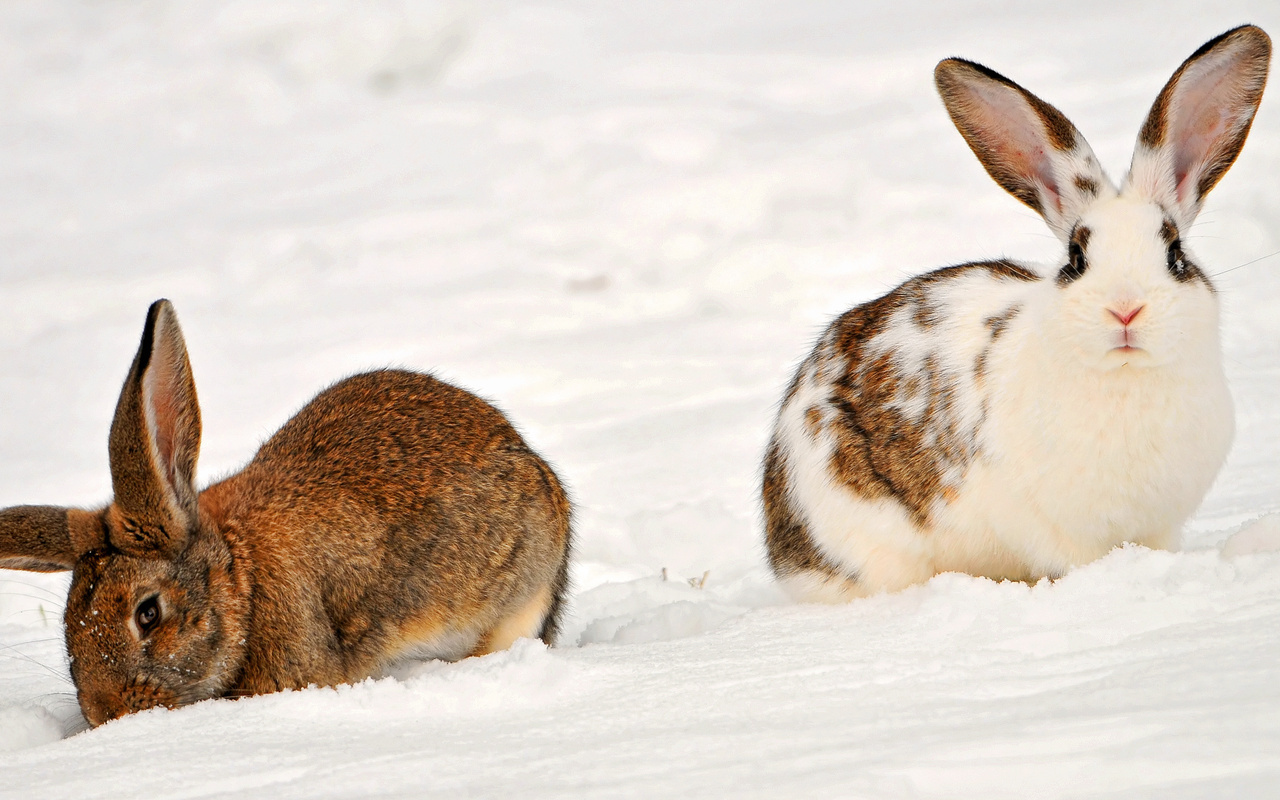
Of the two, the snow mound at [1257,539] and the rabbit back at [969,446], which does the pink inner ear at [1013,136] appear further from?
the snow mound at [1257,539]

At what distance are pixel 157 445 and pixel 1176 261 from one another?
2818 mm

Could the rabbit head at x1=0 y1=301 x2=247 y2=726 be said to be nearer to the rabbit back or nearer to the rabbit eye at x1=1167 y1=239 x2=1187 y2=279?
the rabbit back

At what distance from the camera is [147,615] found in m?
3.46

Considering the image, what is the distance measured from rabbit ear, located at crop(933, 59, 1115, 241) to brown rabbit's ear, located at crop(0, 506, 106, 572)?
2.78 meters

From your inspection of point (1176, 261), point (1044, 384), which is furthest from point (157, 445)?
point (1176, 261)

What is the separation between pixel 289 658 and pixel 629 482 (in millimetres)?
2626

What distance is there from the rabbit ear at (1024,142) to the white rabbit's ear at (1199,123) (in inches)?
5.6

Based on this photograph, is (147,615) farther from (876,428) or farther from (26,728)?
(876,428)

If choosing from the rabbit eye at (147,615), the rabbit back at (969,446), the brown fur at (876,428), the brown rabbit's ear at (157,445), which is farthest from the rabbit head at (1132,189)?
the rabbit eye at (147,615)

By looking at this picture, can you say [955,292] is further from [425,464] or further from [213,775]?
[213,775]

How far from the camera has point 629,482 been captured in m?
6.14

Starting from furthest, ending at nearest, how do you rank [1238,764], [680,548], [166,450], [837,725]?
[680,548], [166,450], [837,725], [1238,764]

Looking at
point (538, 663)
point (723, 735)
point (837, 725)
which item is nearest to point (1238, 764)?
point (837, 725)

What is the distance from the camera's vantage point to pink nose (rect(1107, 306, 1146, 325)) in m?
3.42
